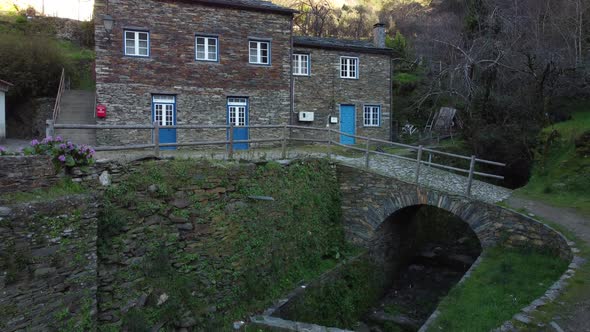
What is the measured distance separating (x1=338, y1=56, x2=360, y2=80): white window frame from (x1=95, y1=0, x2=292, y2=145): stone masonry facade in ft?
13.0

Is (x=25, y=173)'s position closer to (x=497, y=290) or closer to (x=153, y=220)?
(x=153, y=220)

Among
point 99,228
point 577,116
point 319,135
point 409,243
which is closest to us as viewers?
point 99,228

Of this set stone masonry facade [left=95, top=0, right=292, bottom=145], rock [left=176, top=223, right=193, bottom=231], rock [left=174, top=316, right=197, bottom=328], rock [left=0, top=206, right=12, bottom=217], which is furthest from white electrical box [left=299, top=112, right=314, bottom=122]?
rock [left=0, top=206, right=12, bottom=217]

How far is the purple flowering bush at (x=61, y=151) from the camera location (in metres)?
6.70

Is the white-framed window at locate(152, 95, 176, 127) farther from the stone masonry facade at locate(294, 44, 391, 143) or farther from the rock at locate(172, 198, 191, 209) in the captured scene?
the rock at locate(172, 198, 191, 209)

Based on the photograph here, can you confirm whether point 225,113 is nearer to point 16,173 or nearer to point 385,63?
point 385,63

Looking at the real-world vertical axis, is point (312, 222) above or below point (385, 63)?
below

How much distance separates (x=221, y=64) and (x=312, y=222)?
8800mm

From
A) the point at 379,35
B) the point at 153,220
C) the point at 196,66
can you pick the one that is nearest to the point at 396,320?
the point at 153,220

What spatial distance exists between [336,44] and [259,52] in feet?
15.8

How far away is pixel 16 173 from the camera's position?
614 centimetres

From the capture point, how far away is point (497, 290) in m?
8.71

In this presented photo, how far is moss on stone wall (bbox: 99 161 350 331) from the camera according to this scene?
24.9 feet

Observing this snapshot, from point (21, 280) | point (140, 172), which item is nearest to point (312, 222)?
point (140, 172)
